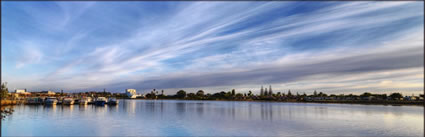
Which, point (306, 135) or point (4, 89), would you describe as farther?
point (4, 89)

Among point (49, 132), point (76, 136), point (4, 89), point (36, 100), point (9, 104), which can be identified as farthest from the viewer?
point (36, 100)

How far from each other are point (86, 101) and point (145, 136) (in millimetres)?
108129

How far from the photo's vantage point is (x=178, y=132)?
131 feet

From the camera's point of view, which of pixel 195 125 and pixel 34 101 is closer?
pixel 195 125

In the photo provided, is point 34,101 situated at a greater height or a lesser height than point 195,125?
lesser

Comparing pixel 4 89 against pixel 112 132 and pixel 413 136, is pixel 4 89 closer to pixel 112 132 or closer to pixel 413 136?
pixel 112 132

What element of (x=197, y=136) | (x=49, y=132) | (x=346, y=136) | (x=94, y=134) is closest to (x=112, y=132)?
(x=94, y=134)

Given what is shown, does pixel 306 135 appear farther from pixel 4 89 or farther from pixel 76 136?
pixel 4 89

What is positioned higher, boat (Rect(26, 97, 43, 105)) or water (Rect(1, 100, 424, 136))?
water (Rect(1, 100, 424, 136))

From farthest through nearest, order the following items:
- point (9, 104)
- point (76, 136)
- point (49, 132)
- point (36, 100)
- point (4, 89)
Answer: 1. point (36, 100)
2. point (4, 89)
3. point (9, 104)
4. point (49, 132)
5. point (76, 136)

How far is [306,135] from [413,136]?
15905 mm

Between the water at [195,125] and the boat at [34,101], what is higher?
the water at [195,125]

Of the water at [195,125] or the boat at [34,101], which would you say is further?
the boat at [34,101]

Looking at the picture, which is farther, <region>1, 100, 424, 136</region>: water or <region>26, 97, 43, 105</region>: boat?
<region>26, 97, 43, 105</region>: boat
